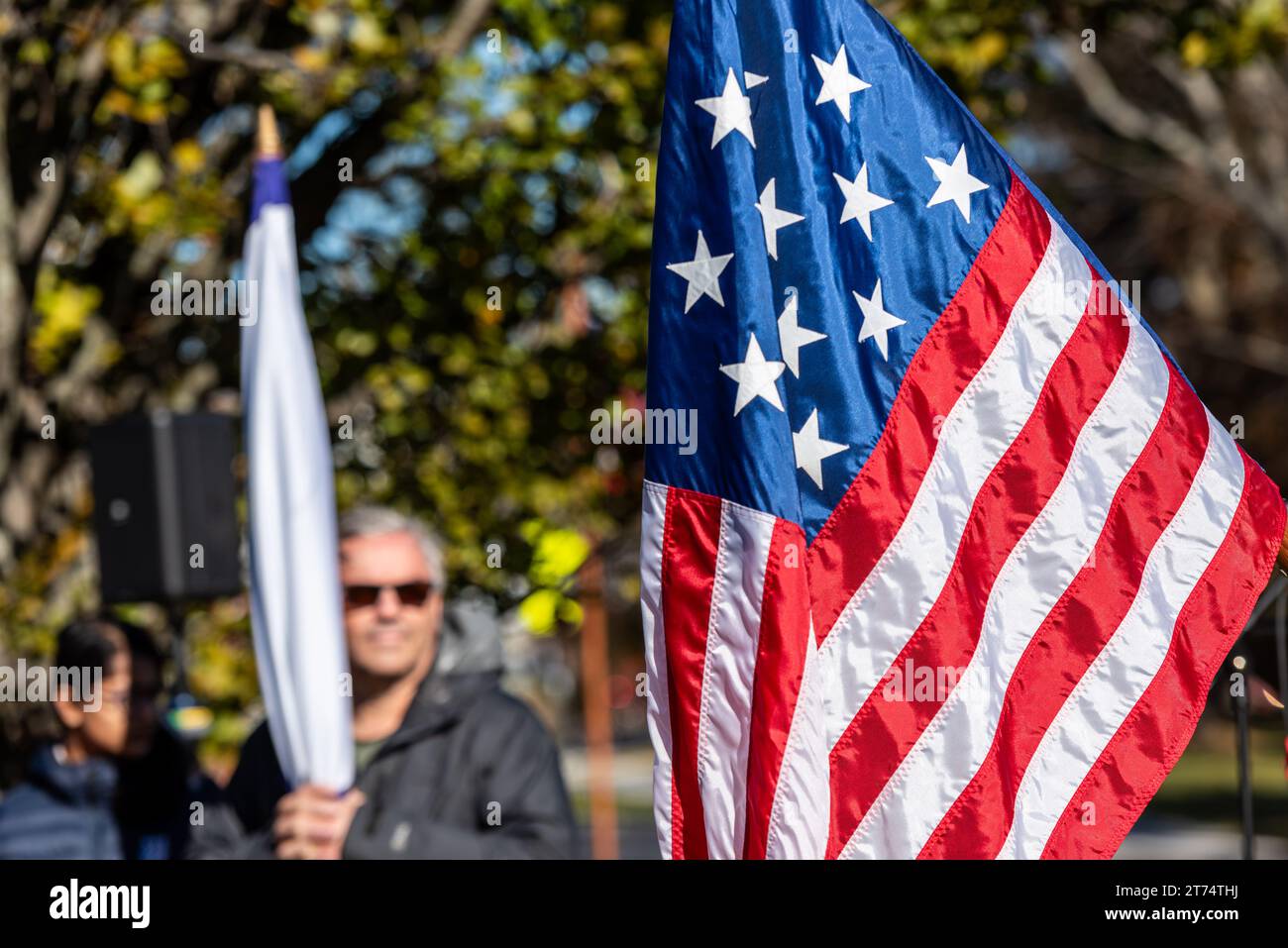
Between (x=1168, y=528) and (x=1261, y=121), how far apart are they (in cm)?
1419

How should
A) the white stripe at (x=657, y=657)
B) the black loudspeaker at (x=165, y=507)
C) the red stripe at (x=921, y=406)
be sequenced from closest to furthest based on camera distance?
the white stripe at (x=657, y=657) → the red stripe at (x=921, y=406) → the black loudspeaker at (x=165, y=507)

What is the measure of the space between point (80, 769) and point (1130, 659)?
2759 millimetres

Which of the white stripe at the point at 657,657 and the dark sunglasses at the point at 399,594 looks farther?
the dark sunglasses at the point at 399,594

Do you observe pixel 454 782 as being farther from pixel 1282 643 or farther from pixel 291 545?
pixel 1282 643

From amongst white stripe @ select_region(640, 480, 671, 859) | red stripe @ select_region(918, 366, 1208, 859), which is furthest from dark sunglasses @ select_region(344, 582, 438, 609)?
red stripe @ select_region(918, 366, 1208, 859)

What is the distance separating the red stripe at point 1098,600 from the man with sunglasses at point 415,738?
904 mm

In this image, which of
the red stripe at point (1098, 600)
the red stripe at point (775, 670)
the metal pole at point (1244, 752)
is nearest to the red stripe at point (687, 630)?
the red stripe at point (775, 670)

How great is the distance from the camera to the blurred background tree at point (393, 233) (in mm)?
6781

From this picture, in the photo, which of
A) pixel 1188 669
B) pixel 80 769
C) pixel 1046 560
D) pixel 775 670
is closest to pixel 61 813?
pixel 80 769

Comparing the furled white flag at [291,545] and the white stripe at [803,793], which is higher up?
the furled white flag at [291,545]

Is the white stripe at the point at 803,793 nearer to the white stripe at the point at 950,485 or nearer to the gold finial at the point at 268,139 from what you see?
the white stripe at the point at 950,485

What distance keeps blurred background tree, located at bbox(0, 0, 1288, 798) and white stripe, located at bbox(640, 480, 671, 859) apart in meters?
3.30
